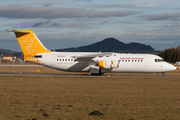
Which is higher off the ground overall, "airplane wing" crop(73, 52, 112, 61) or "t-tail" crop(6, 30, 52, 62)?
"t-tail" crop(6, 30, 52, 62)

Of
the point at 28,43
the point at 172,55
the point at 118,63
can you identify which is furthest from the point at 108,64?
the point at 172,55

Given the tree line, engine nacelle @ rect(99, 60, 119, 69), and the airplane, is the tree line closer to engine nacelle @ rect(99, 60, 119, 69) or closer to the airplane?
the airplane

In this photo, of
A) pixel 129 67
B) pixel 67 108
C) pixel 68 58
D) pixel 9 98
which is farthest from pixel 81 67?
pixel 67 108

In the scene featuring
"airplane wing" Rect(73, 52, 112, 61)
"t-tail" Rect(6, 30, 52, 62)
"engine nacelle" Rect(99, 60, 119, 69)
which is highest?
"t-tail" Rect(6, 30, 52, 62)

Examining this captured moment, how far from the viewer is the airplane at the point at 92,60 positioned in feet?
138

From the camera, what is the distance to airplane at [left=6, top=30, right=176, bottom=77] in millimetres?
42125

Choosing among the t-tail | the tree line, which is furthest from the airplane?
the tree line

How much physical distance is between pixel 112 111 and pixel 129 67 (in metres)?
28.4

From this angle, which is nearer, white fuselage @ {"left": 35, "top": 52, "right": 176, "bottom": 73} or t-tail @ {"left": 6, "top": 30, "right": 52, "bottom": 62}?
white fuselage @ {"left": 35, "top": 52, "right": 176, "bottom": 73}

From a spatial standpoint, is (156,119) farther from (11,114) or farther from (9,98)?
(9,98)

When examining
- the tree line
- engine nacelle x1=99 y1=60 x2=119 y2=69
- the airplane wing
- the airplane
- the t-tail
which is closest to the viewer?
engine nacelle x1=99 y1=60 x2=119 y2=69

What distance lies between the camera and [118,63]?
138 ft

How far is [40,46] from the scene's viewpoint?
4478cm

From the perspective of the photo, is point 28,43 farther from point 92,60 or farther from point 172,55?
point 172,55
